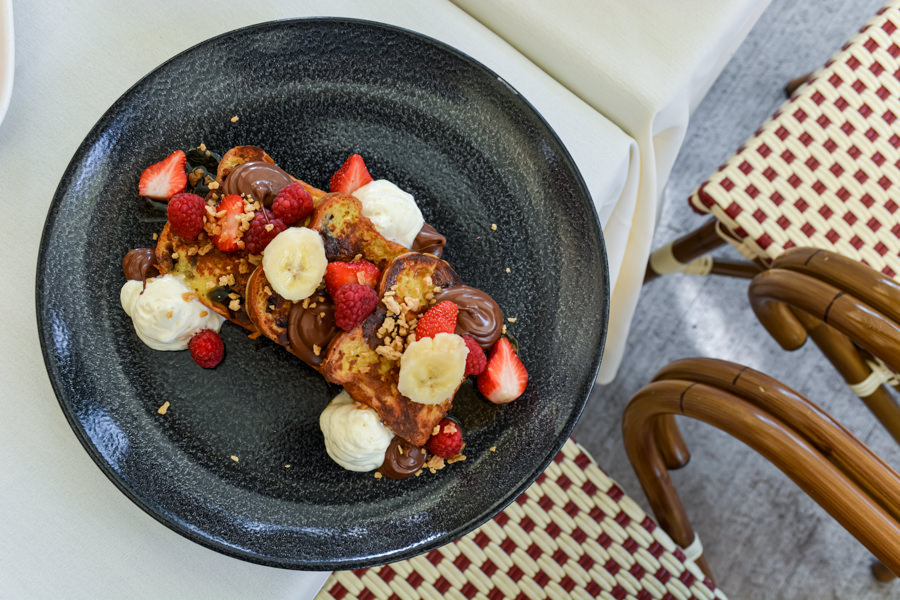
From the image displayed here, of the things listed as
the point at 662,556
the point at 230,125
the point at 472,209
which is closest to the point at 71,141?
the point at 230,125

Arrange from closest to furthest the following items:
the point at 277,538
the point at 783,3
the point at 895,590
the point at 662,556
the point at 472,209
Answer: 1. the point at 277,538
2. the point at 472,209
3. the point at 662,556
4. the point at 895,590
5. the point at 783,3

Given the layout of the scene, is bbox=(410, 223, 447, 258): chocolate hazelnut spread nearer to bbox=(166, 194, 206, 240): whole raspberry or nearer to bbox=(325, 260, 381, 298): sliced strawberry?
bbox=(325, 260, 381, 298): sliced strawberry

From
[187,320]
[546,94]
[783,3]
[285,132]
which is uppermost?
[783,3]

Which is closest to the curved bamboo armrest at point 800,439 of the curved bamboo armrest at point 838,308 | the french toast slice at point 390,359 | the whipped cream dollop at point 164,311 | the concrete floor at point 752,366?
the curved bamboo armrest at point 838,308

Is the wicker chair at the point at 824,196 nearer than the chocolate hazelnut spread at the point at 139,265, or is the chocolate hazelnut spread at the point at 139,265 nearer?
the chocolate hazelnut spread at the point at 139,265

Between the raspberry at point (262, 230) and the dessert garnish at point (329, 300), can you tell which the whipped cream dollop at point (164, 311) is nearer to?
the dessert garnish at point (329, 300)

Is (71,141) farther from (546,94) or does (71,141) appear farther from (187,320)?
(546,94)
